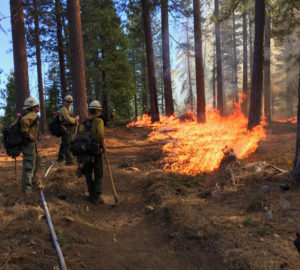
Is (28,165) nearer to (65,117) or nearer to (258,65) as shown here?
(65,117)

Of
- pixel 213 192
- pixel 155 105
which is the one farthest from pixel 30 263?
pixel 155 105

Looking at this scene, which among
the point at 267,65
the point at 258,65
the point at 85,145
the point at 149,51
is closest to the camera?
the point at 85,145

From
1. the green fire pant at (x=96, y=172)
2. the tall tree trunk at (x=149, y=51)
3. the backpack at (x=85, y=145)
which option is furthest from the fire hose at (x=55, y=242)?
the tall tree trunk at (x=149, y=51)

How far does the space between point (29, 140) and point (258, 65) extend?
384 inches

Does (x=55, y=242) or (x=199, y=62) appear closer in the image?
(x=55, y=242)

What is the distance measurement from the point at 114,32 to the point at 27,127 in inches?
816

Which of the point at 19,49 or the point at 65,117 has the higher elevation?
the point at 19,49

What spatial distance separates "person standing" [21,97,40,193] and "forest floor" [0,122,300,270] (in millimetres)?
379

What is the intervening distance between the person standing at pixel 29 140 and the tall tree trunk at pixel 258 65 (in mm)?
9126

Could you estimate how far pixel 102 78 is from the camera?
24.1 m

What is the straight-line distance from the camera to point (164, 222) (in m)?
4.57

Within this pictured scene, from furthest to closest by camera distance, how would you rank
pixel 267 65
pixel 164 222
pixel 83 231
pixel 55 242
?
pixel 267 65 → pixel 164 222 → pixel 83 231 → pixel 55 242

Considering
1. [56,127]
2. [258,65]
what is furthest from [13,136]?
[258,65]

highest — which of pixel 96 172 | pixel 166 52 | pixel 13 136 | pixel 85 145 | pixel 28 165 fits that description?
pixel 166 52
